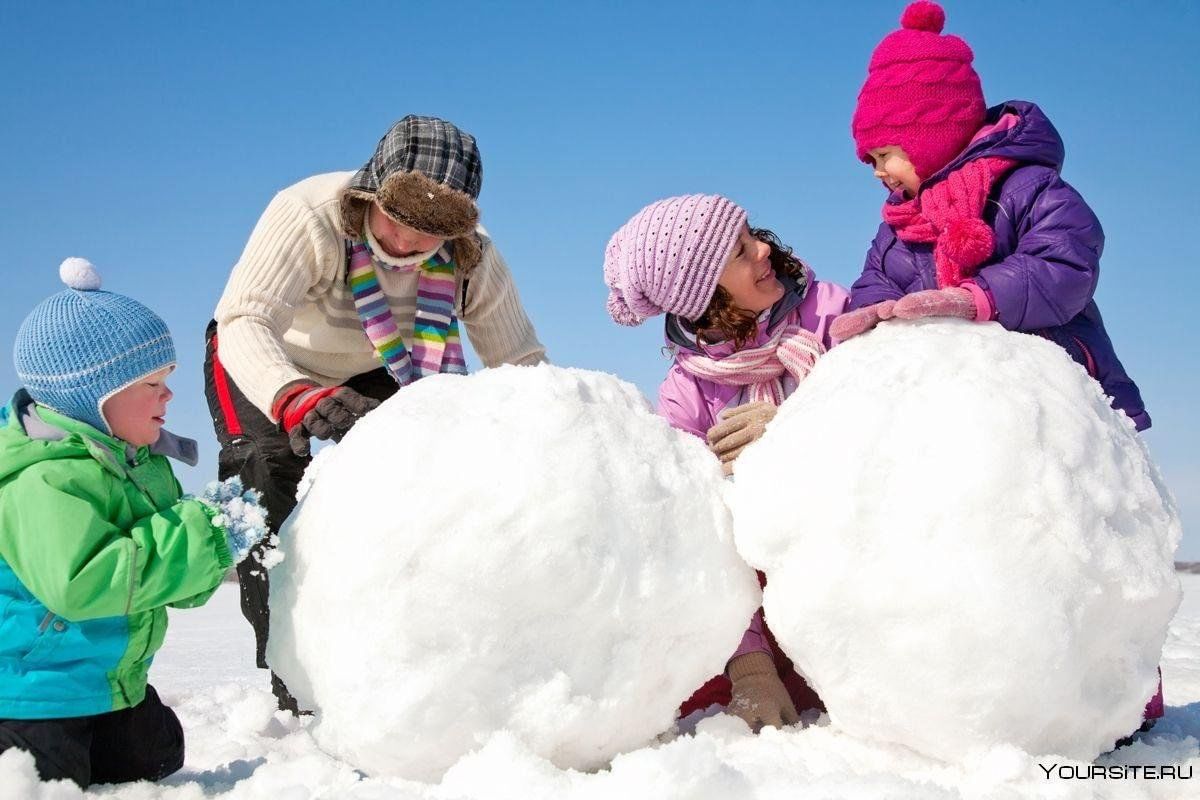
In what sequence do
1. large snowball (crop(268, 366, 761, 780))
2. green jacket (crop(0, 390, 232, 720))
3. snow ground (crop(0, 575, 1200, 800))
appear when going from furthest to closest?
green jacket (crop(0, 390, 232, 720)) < large snowball (crop(268, 366, 761, 780)) < snow ground (crop(0, 575, 1200, 800))

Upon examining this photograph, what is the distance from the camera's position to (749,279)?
3.06 m

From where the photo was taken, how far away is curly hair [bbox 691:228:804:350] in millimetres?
3076

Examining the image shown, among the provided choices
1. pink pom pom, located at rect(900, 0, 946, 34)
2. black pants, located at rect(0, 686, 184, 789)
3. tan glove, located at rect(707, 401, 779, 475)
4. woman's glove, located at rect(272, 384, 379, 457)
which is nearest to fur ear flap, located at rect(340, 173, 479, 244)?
woman's glove, located at rect(272, 384, 379, 457)

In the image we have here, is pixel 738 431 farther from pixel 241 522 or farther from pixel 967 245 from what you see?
pixel 241 522

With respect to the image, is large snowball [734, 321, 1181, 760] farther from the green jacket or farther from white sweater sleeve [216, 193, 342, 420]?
white sweater sleeve [216, 193, 342, 420]

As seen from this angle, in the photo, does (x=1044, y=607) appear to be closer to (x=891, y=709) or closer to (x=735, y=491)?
(x=891, y=709)

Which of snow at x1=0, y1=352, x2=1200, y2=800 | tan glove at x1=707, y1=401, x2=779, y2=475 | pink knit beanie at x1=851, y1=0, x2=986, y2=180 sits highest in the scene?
pink knit beanie at x1=851, y1=0, x2=986, y2=180

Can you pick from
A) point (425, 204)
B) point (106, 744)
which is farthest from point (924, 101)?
point (106, 744)

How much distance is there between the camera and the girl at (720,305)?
9.86 feet

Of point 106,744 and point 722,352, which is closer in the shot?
point 106,744

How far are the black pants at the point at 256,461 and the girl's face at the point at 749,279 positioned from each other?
1.61 m

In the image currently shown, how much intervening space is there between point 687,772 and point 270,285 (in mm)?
2299

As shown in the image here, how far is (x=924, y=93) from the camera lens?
2969 millimetres

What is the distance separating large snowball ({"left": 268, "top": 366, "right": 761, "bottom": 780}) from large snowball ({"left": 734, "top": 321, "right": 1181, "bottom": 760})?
0.20 meters
